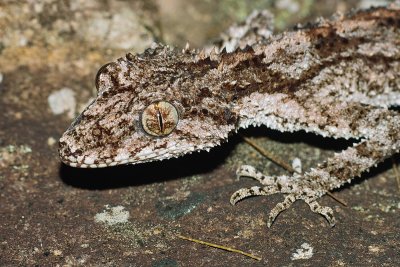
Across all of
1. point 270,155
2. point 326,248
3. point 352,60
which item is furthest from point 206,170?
point 352,60

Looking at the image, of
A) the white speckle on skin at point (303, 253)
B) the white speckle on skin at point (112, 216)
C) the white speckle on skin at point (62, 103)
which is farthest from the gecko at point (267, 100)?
the white speckle on skin at point (62, 103)

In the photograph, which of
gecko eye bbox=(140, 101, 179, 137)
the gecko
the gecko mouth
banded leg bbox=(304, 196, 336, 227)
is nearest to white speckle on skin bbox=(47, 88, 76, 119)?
the gecko

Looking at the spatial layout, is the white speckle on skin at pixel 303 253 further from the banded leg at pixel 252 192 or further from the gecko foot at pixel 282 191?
the banded leg at pixel 252 192

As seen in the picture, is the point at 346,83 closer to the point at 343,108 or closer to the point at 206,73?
the point at 343,108

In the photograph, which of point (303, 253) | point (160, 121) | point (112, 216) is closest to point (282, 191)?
point (303, 253)

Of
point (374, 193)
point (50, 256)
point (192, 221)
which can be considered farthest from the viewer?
point (374, 193)

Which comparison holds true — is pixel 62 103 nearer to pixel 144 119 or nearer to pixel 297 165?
pixel 144 119

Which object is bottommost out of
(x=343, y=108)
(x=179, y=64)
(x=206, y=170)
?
(x=206, y=170)
